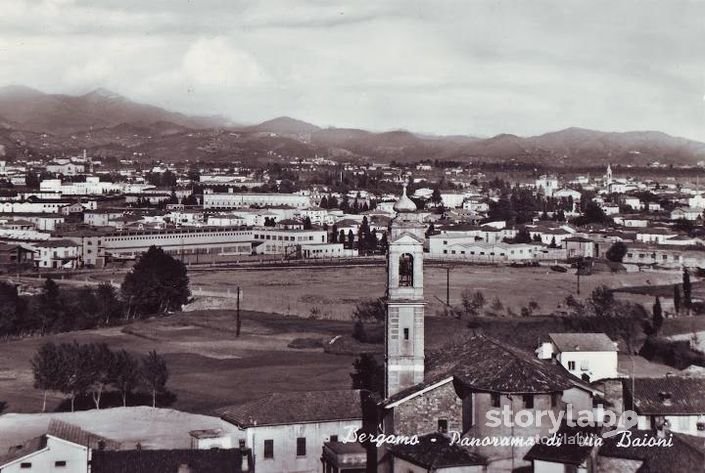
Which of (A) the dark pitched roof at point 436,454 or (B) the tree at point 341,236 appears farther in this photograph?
(B) the tree at point 341,236

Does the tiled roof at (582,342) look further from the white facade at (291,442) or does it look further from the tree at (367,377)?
the white facade at (291,442)

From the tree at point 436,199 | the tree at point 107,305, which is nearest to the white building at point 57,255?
the tree at point 107,305

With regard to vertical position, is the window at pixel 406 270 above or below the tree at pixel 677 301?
above

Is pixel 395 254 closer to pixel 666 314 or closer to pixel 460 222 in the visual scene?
pixel 666 314

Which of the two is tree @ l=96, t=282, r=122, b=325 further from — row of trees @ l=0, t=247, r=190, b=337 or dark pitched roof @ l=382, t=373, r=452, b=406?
dark pitched roof @ l=382, t=373, r=452, b=406

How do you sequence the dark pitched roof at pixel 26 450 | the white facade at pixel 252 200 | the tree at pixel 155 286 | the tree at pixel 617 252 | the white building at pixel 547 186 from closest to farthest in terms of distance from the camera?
the dark pitched roof at pixel 26 450
the tree at pixel 155 286
the tree at pixel 617 252
the white facade at pixel 252 200
the white building at pixel 547 186

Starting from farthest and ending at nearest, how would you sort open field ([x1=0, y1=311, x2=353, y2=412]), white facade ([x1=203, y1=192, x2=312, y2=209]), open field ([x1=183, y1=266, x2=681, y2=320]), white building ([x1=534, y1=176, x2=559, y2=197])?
white building ([x1=534, y1=176, x2=559, y2=197]), white facade ([x1=203, y1=192, x2=312, y2=209]), open field ([x1=183, y1=266, x2=681, y2=320]), open field ([x1=0, y1=311, x2=353, y2=412])

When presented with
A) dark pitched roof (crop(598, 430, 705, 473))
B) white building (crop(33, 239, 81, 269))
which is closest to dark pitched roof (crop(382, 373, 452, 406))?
dark pitched roof (crop(598, 430, 705, 473))
